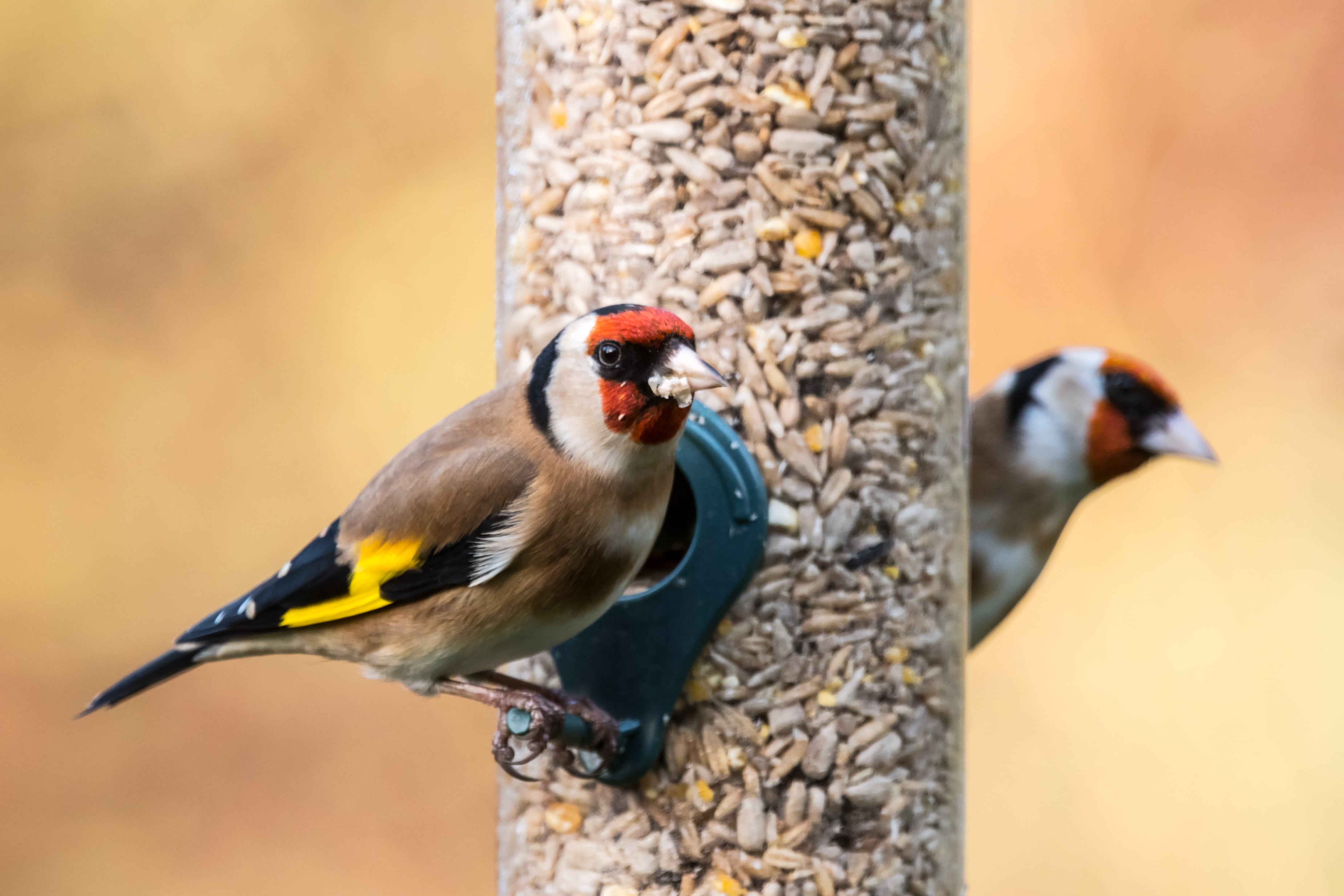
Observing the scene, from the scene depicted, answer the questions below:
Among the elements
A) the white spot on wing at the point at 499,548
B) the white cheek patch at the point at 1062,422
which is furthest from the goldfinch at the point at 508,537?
the white cheek patch at the point at 1062,422

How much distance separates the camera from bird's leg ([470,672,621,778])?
7.00 feet

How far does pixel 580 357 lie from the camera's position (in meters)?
Answer: 2.01

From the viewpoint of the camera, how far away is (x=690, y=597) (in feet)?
7.13

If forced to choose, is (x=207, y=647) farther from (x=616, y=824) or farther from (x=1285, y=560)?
(x=1285, y=560)

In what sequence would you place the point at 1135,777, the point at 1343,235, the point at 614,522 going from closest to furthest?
the point at 614,522 < the point at 1135,777 < the point at 1343,235

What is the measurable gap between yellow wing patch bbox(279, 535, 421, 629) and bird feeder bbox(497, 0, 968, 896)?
32cm

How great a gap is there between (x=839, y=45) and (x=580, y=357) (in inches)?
23.8

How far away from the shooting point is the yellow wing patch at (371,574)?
2.06 m

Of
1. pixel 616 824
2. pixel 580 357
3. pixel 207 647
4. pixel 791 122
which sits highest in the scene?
pixel 791 122

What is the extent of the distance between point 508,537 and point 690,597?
300 millimetres

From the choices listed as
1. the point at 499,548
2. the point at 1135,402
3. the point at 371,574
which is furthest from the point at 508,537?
the point at 1135,402

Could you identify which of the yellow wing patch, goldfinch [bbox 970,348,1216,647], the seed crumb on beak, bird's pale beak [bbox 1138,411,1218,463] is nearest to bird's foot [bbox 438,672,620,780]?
the yellow wing patch

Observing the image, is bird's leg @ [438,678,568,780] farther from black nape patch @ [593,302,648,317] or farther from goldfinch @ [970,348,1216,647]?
goldfinch @ [970,348,1216,647]

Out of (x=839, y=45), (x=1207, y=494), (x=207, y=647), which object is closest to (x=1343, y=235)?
(x=1207, y=494)
